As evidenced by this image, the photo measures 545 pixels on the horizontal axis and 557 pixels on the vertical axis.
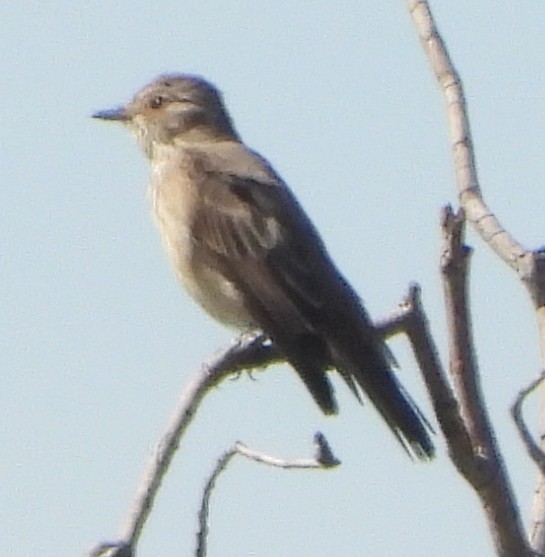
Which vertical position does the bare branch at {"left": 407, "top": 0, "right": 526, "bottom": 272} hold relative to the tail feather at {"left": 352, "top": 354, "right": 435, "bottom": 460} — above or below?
above

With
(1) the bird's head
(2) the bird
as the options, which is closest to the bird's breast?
(2) the bird

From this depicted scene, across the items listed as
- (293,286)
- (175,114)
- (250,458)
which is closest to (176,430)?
(250,458)

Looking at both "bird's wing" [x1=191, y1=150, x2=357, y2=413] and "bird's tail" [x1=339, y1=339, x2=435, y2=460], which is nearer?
"bird's tail" [x1=339, y1=339, x2=435, y2=460]

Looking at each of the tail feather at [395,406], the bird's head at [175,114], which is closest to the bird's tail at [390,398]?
the tail feather at [395,406]

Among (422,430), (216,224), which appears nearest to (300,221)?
(216,224)

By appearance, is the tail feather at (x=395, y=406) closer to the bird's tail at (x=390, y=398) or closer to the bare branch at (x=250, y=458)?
the bird's tail at (x=390, y=398)

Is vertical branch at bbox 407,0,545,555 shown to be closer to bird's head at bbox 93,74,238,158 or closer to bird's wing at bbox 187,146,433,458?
bird's wing at bbox 187,146,433,458
